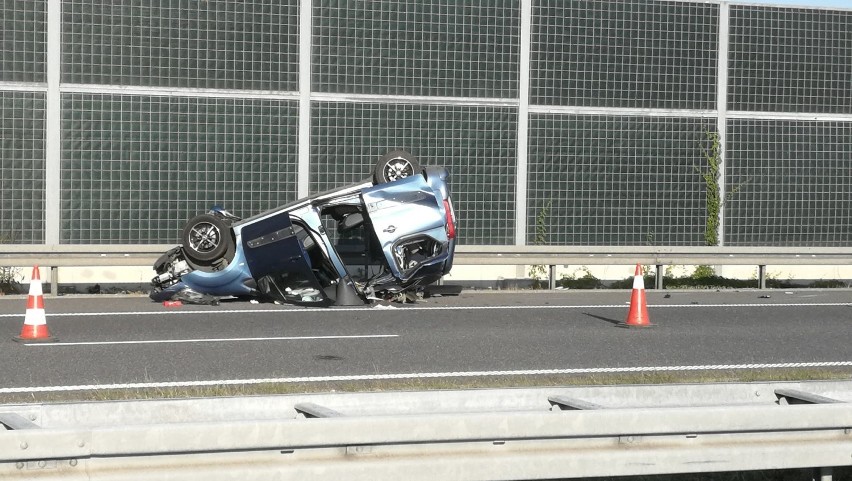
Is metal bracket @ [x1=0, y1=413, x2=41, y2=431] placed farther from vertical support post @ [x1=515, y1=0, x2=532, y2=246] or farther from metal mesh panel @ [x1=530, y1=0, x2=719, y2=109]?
metal mesh panel @ [x1=530, y1=0, x2=719, y2=109]

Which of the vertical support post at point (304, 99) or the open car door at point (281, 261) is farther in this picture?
the vertical support post at point (304, 99)

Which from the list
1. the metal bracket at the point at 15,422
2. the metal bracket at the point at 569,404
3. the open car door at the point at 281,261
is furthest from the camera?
the open car door at the point at 281,261

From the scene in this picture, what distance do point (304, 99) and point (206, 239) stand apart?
5.35 m

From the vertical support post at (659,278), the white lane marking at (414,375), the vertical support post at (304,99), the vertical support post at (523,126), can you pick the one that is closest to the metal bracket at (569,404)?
the white lane marking at (414,375)

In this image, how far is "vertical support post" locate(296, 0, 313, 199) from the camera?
2041 cm

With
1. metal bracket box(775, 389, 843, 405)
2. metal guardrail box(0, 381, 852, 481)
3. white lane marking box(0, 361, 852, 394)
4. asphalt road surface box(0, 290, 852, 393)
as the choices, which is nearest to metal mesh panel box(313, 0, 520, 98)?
asphalt road surface box(0, 290, 852, 393)

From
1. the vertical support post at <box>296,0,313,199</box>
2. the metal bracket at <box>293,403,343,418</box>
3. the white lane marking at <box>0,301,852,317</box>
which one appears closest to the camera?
the metal bracket at <box>293,403,343,418</box>

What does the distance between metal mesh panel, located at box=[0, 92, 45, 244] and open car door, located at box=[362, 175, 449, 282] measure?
21.4 ft

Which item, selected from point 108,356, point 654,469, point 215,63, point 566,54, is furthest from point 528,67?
point 654,469

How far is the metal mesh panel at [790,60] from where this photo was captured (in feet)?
74.8

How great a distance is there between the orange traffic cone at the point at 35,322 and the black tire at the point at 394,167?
216 inches

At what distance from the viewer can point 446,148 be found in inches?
834

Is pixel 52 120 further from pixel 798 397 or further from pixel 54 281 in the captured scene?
pixel 798 397

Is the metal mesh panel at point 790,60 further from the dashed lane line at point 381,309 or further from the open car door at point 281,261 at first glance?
the open car door at point 281,261
